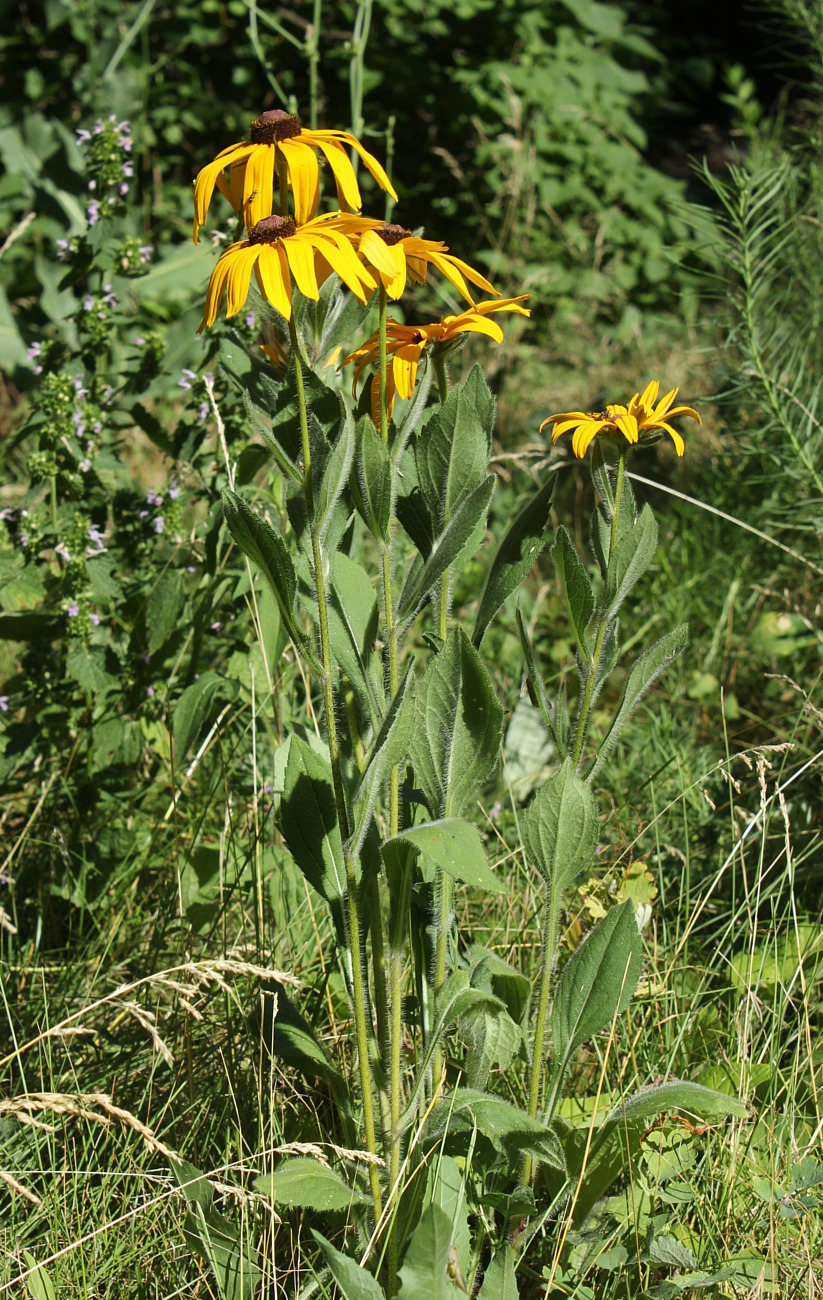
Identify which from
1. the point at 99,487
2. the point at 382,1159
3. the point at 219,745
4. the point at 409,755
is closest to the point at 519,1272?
the point at 382,1159

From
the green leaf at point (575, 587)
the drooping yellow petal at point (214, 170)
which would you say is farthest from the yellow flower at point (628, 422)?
the drooping yellow petal at point (214, 170)

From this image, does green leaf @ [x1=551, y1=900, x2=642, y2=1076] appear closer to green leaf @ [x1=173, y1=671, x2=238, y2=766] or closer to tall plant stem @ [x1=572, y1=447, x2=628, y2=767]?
tall plant stem @ [x1=572, y1=447, x2=628, y2=767]

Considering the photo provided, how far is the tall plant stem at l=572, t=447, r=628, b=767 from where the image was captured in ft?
4.52

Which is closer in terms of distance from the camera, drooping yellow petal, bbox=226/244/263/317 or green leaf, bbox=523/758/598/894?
drooping yellow petal, bbox=226/244/263/317

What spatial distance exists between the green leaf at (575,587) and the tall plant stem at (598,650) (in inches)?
0.5

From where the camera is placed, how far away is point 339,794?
133cm

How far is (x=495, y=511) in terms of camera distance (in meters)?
3.64

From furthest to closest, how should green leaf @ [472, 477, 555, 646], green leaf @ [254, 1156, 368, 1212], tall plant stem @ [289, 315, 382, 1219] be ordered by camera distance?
green leaf @ [472, 477, 555, 646], green leaf @ [254, 1156, 368, 1212], tall plant stem @ [289, 315, 382, 1219]

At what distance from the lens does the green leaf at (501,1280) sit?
1355 millimetres

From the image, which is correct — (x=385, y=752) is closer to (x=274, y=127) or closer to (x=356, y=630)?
(x=356, y=630)

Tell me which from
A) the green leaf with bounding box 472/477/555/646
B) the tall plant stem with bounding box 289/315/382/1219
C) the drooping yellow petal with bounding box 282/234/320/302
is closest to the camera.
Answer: the drooping yellow petal with bounding box 282/234/320/302

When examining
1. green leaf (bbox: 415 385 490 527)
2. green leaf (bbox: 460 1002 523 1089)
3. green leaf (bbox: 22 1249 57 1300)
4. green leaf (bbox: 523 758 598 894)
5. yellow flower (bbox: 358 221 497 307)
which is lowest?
green leaf (bbox: 22 1249 57 1300)

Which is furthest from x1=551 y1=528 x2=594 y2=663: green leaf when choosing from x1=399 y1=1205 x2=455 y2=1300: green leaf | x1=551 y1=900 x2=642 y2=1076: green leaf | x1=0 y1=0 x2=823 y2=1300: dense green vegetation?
x1=399 y1=1205 x2=455 y2=1300: green leaf

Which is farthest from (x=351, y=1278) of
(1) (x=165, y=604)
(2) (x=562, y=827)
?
(1) (x=165, y=604)
